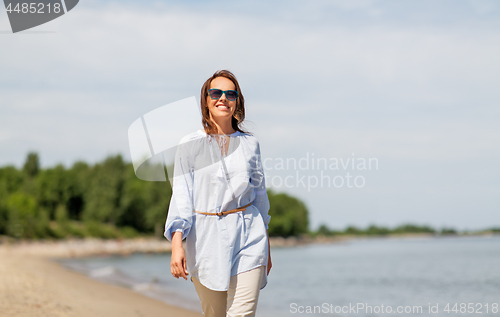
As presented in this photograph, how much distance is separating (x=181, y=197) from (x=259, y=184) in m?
0.45

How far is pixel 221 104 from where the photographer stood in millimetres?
2713

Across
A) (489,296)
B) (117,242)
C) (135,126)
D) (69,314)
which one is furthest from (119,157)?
(135,126)

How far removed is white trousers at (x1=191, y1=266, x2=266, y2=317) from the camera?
2.55m

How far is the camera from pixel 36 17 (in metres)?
8.70

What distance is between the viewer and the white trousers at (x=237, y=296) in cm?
255

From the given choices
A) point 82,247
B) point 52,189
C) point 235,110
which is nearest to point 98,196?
point 52,189

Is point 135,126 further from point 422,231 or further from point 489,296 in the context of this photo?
point 422,231

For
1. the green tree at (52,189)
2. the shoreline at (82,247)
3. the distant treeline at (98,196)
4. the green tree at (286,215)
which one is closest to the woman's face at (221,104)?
the shoreline at (82,247)

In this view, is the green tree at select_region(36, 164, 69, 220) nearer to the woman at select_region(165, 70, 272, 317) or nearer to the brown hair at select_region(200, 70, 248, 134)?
the brown hair at select_region(200, 70, 248, 134)

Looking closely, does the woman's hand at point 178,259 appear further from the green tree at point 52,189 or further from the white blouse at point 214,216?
the green tree at point 52,189

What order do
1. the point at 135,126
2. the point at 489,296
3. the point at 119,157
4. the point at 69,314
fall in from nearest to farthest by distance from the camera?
1. the point at 135,126
2. the point at 69,314
3. the point at 489,296
4. the point at 119,157

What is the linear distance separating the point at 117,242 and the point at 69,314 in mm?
48205

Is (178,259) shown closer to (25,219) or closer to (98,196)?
(25,219)

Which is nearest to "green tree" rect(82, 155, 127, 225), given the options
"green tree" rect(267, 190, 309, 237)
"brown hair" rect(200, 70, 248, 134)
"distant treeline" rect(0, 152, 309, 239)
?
"distant treeline" rect(0, 152, 309, 239)
